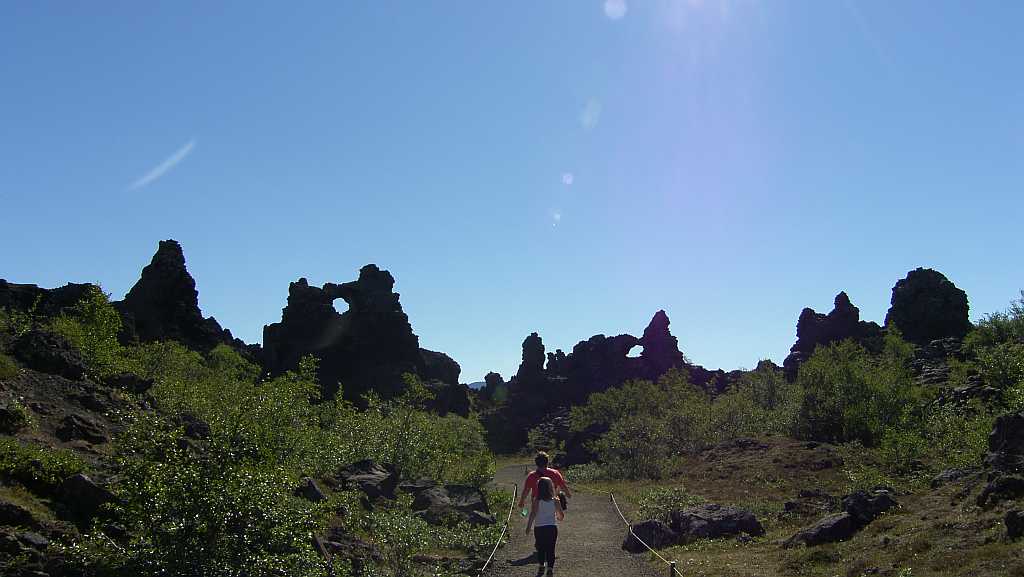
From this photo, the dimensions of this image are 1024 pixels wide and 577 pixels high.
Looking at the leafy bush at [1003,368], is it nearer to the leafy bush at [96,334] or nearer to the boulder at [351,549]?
the boulder at [351,549]

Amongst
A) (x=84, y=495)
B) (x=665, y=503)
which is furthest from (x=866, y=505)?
(x=84, y=495)

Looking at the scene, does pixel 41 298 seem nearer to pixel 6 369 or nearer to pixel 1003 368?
pixel 6 369

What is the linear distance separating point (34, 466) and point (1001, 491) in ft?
61.9

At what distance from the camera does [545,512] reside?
41.1ft

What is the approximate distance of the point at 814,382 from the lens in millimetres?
37031

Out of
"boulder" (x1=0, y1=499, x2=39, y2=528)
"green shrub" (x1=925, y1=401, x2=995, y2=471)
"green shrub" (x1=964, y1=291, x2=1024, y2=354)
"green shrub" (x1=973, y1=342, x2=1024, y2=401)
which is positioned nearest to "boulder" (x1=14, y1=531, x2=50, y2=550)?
"boulder" (x1=0, y1=499, x2=39, y2=528)

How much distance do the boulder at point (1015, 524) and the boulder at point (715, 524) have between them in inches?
272

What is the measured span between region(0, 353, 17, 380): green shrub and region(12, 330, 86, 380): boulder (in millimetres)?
974

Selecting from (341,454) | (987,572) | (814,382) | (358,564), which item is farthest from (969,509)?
(814,382)

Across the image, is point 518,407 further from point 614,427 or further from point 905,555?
point 905,555

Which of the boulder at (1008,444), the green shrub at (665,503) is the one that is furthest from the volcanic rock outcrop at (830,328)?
the boulder at (1008,444)

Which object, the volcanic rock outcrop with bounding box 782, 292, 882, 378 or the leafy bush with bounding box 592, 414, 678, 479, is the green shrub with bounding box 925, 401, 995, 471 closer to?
the leafy bush with bounding box 592, 414, 678, 479

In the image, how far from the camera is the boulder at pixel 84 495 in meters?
10.5

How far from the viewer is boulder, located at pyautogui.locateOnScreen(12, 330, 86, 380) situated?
54.5ft
